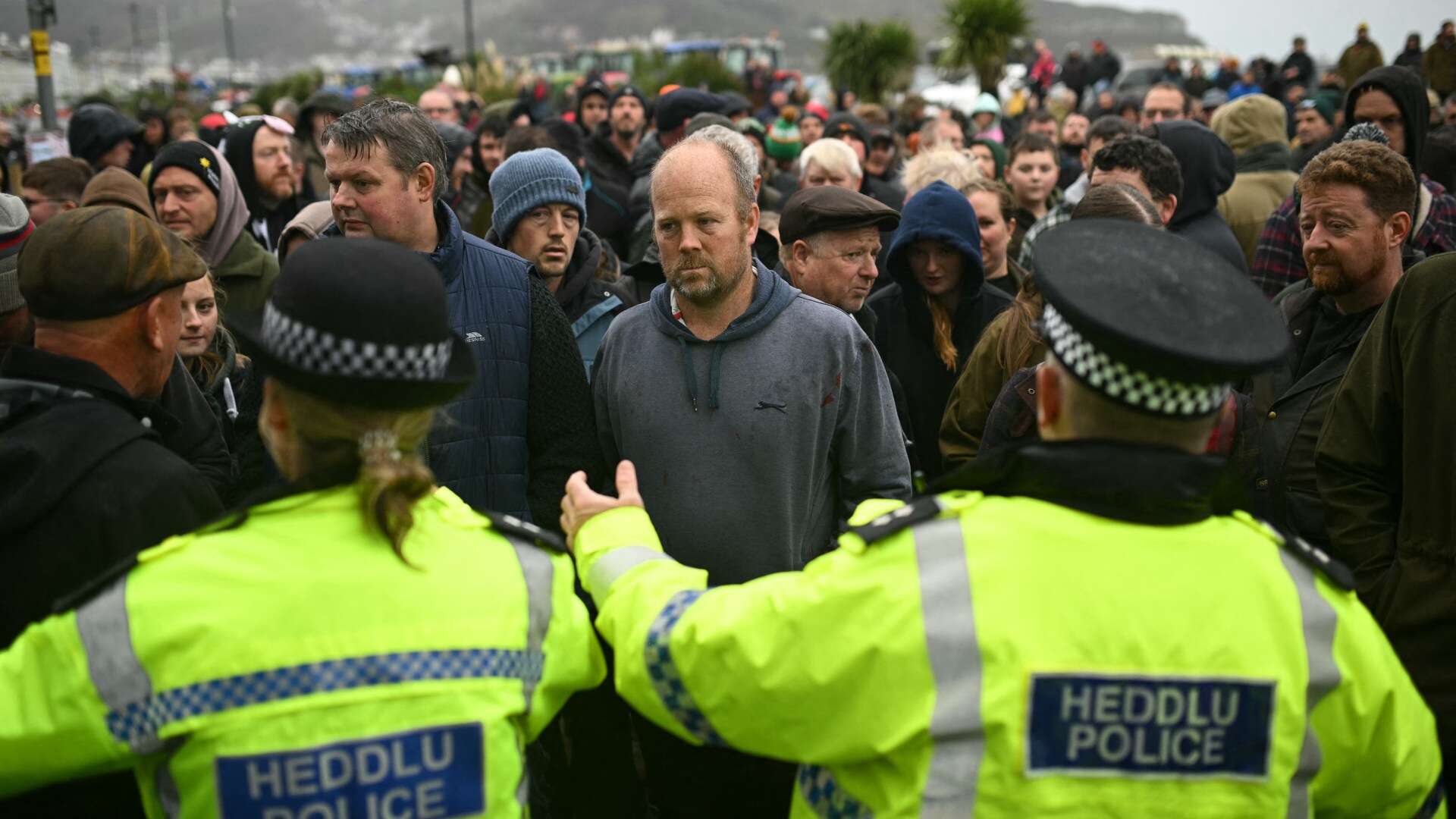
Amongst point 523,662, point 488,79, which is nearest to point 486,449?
point 523,662

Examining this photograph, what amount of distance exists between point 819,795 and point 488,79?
23287 millimetres

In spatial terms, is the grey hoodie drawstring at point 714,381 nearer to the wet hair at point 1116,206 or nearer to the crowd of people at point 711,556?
the crowd of people at point 711,556

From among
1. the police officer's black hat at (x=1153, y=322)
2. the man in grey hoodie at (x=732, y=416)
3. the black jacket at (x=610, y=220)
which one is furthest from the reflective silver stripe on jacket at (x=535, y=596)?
the black jacket at (x=610, y=220)

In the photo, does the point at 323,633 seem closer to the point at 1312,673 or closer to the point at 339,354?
the point at 339,354

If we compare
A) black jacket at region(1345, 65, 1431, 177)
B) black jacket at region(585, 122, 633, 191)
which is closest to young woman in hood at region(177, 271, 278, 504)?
black jacket at region(585, 122, 633, 191)

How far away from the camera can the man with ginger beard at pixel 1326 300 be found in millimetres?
3758

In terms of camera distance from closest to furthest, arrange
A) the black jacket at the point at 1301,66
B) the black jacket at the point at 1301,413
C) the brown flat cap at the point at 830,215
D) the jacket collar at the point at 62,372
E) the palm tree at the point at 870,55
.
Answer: the jacket collar at the point at 62,372 → the black jacket at the point at 1301,413 → the brown flat cap at the point at 830,215 → the black jacket at the point at 1301,66 → the palm tree at the point at 870,55

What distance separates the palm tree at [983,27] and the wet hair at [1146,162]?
18.1 meters

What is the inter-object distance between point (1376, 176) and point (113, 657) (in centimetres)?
379

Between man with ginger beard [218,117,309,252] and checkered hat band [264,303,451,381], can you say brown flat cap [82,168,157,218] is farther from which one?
checkered hat band [264,303,451,381]

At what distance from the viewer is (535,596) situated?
2.14 metres

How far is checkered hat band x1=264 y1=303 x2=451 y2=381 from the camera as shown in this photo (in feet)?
6.48

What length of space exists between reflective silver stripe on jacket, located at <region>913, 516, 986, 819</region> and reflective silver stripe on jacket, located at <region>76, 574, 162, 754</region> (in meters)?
1.18

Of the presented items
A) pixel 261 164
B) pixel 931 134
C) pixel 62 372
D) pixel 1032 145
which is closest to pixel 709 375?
pixel 62 372
